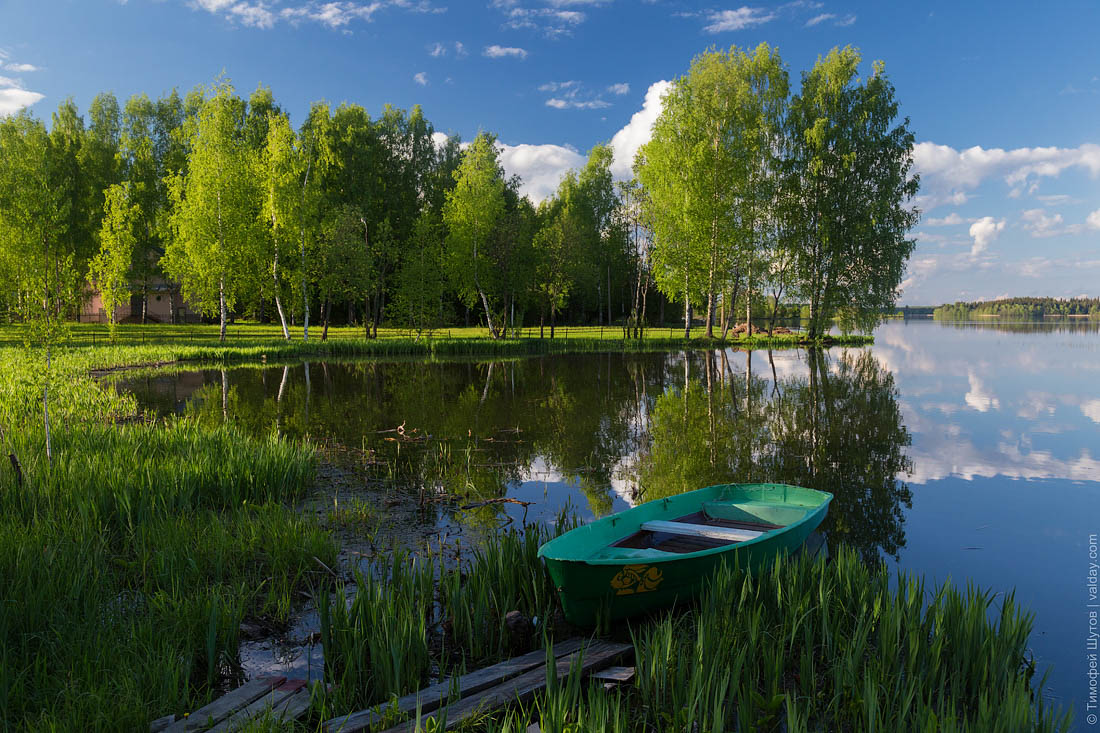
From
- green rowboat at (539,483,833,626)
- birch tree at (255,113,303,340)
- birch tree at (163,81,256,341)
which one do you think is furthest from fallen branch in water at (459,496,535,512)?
birch tree at (255,113,303,340)

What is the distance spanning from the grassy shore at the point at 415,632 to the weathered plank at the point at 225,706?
27 centimetres

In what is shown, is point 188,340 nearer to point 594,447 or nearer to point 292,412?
point 292,412

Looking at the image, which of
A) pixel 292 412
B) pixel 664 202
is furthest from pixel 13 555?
pixel 664 202

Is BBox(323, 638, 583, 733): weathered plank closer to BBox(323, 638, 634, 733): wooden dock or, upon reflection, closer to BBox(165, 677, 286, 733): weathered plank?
BBox(323, 638, 634, 733): wooden dock

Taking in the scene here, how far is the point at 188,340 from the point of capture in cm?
3928

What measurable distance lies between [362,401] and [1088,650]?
→ 58.3 ft

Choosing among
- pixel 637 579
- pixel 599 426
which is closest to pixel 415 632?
pixel 637 579

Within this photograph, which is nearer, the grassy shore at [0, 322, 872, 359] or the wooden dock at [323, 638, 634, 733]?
the wooden dock at [323, 638, 634, 733]

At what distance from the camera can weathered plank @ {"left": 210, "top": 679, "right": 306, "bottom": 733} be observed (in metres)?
3.48

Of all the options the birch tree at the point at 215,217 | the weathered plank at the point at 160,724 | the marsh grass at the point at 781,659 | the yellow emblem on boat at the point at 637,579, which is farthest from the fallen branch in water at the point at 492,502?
the birch tree at the point at 215,217

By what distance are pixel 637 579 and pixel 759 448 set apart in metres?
8.88

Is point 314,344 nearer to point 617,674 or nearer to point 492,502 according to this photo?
point 492,502

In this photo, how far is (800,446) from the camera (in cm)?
1321

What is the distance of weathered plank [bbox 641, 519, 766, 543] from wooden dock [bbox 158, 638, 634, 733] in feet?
6.73
